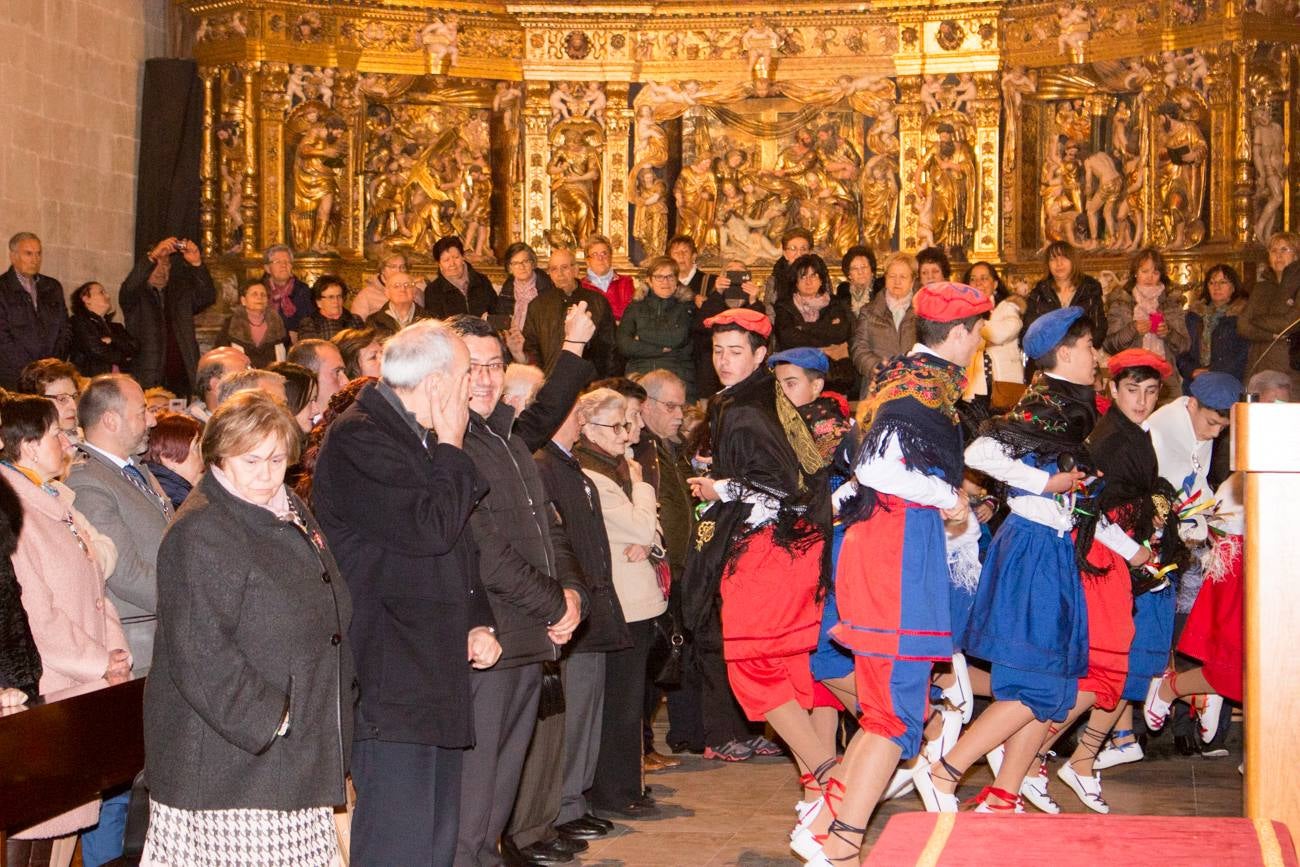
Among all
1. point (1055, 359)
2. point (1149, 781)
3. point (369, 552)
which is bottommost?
point (1149, 781)

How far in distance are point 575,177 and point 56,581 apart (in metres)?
12.2

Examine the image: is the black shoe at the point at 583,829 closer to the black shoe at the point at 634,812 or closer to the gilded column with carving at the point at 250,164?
the black shoe at the point at 634,812

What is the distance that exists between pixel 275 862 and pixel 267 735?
1.15 ft

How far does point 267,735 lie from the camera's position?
14.9ft

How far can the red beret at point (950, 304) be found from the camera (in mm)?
6301

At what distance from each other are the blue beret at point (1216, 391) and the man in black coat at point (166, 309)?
883 centimetres

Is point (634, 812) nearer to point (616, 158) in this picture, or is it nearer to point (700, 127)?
point (616, 158)

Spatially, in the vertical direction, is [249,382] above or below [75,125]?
below

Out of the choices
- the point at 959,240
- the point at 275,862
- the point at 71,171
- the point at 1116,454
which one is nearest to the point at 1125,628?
the point at 1116,454

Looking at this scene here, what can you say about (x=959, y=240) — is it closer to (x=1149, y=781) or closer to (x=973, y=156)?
(x=973, y=156)

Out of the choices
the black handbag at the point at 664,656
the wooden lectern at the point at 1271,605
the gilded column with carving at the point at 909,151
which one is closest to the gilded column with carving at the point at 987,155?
the gilded column with carving at the point at 909,151

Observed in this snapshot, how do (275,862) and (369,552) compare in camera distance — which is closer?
(275,862)

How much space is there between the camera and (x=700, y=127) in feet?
57.3

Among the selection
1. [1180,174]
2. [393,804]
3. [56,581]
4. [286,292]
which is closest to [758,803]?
[393,804]
